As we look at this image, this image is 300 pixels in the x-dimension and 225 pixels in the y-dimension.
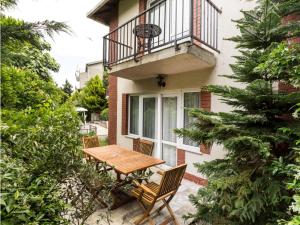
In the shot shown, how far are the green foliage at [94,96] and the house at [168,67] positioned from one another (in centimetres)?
1377

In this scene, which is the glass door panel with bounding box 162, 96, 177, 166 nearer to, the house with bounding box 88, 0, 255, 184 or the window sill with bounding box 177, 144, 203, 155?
the house with bounding box 88, 0, 255, 184

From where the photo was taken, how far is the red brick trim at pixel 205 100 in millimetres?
5266

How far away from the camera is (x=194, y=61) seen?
478 cm

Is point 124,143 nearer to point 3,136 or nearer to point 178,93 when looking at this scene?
point 178,93

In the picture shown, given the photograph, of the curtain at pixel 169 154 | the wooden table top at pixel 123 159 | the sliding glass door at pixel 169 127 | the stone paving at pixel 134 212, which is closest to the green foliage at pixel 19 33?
the wooden table top at pixel 123 159

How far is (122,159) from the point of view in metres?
4.68

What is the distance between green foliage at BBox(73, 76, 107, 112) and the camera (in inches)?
893

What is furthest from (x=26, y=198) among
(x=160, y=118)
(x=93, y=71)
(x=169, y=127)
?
(x=93, y=71)

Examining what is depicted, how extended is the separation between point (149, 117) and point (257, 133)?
5095 millimetres

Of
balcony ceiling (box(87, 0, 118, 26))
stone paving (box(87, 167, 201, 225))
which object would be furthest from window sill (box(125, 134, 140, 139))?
balcony ceiling (box(87, 0, 118, 26))

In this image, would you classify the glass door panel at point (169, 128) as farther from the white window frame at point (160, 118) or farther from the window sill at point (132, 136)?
the window sill at point (132, 136)

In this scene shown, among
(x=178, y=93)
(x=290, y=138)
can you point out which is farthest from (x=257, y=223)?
(x=178, y=93)

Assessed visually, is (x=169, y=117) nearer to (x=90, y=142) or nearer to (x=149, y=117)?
(x=149, y=117)

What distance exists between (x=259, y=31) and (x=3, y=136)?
325 centimetres
